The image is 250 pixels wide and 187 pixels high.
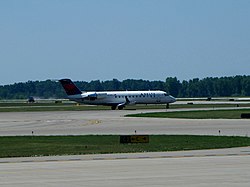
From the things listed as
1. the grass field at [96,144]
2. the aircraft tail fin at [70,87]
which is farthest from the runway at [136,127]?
the aircraft tail fin at [70,87]

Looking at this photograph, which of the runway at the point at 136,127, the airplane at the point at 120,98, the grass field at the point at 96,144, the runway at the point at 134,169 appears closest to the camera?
the runway at the point at 134,169

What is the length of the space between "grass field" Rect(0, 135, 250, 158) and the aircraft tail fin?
81.3m

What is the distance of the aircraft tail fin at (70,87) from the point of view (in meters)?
133

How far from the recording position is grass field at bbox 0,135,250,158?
39.1 meters

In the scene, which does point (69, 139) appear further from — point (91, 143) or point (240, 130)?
point (240, 130)

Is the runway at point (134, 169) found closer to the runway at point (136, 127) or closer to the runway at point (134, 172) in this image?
the runway at point (134, 172)

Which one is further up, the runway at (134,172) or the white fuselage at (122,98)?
the white fuselage at (122,98)

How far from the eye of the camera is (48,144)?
44.8 metres

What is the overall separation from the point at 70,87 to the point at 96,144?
89152 millimetres

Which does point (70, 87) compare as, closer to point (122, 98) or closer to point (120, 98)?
point (120, 98)

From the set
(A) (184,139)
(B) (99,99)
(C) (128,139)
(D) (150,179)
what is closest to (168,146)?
(C) (128,139)

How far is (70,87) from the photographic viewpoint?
5251 inches

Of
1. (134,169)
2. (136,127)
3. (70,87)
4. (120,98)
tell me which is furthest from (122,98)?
(134,169)

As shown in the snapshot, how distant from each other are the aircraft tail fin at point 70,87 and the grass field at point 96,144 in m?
81.3
